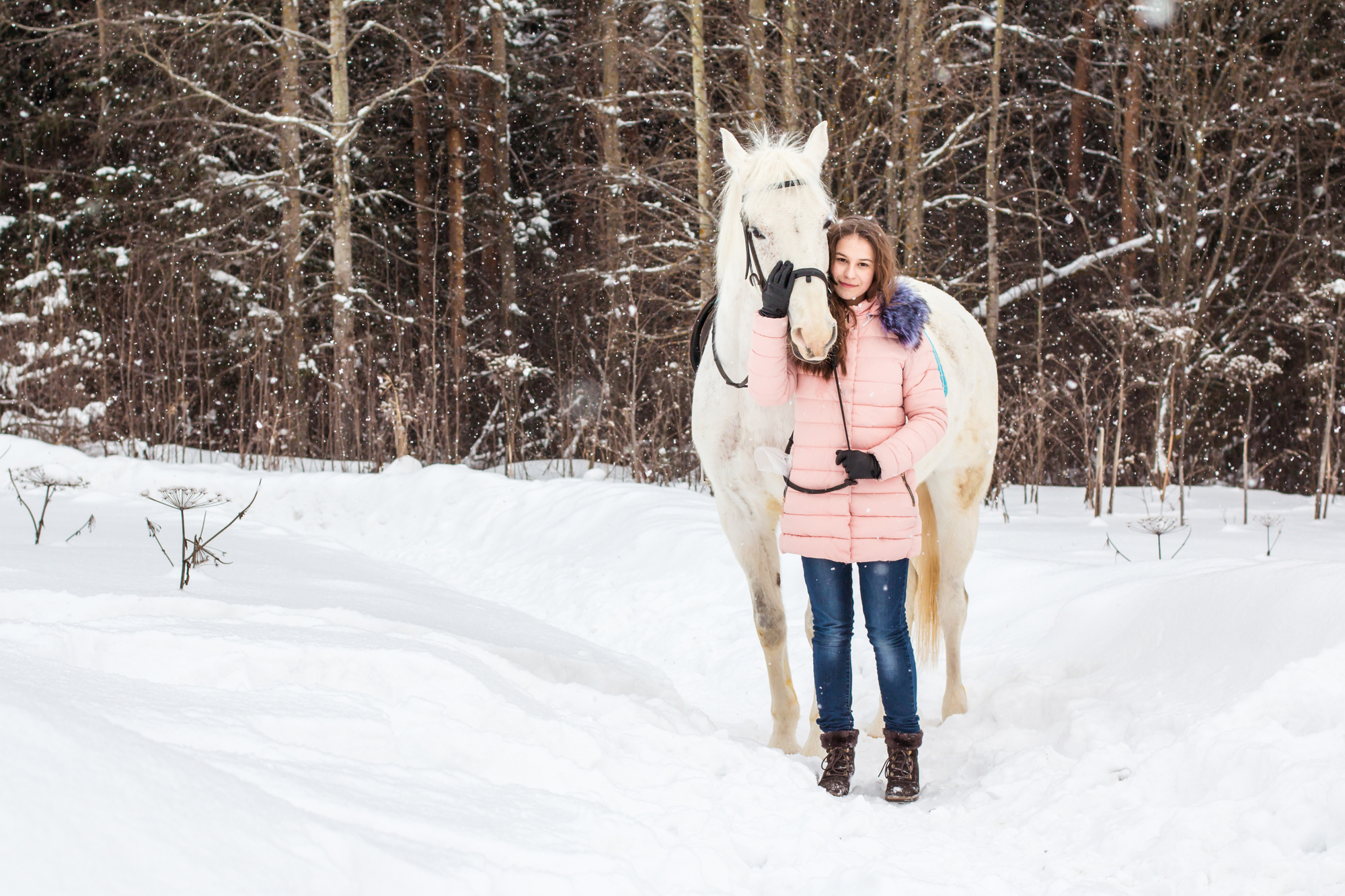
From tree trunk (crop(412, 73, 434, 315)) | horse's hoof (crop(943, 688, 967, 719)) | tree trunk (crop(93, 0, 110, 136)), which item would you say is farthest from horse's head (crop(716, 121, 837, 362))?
tree trunk (crop(412, 73, 434, 315))

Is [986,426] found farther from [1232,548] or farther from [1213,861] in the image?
[1232,548]

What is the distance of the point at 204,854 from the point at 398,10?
15.6m

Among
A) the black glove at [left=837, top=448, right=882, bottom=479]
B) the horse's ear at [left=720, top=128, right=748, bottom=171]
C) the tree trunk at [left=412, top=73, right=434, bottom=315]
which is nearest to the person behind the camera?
the black glove at [left=837, top=448, right=882, bottom=479]

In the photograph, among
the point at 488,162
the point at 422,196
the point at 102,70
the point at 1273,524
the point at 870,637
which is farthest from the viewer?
the point at 422,196

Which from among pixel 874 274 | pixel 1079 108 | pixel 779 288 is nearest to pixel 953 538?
pixel 874 274

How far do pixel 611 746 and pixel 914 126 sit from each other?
9292 millimetres

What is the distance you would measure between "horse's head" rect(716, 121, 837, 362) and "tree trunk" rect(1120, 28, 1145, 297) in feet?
39.8

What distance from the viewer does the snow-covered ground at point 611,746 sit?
1.58 metres

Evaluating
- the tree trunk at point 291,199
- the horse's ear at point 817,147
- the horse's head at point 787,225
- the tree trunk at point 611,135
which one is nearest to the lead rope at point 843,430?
the horse's head at point 787,225

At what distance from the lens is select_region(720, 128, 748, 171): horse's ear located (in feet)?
10.3

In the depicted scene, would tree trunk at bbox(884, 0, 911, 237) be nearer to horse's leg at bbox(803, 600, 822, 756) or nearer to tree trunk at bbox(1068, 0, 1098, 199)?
tree trunk at bbox(1068, 0, 1098, 199)

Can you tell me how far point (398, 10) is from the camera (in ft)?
48.2

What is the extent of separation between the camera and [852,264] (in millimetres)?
2980

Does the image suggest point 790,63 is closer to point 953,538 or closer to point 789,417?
point 953,538
